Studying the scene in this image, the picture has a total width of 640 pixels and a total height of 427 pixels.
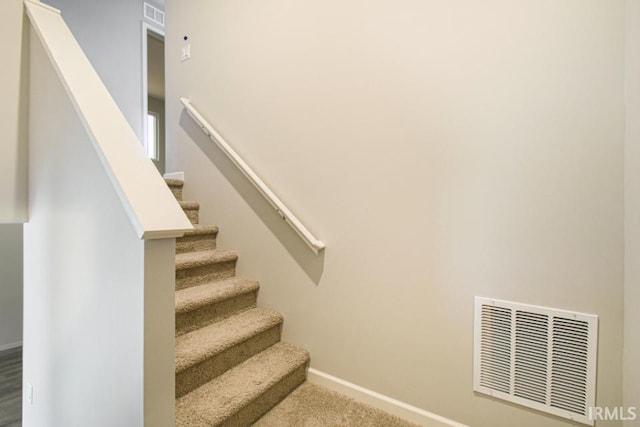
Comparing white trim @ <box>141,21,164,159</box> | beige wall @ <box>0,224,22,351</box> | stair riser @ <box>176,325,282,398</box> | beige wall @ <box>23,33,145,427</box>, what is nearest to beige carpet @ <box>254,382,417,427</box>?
stair riser @ <box>176,325,282,398</box>

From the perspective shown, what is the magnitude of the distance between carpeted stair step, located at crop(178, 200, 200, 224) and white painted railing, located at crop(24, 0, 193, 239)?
1.21 m

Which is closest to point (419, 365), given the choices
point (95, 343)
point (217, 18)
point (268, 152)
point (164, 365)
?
point (164, 365)

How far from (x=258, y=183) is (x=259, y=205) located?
19 centimetres

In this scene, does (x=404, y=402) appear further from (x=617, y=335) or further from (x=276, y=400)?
(x=617, y=335)

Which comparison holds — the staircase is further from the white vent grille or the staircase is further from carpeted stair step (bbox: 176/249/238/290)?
the white vent grille

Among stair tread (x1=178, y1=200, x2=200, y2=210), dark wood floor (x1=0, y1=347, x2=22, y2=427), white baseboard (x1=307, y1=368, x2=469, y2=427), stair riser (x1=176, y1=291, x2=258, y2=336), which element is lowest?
dark wood floor (x1=0, y1=347, x2=22, y2=427)

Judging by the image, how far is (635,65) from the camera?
102 centimetres

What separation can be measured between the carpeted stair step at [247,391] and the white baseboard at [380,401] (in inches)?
5.1

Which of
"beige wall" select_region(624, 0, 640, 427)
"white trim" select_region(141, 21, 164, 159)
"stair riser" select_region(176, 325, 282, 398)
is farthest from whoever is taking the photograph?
"white trim" select_region(141, 21, 164, 159)

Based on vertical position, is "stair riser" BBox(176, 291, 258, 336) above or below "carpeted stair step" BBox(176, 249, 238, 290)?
below

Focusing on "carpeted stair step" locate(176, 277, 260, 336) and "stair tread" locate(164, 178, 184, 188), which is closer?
"carpeted stair step" locate(176, 277, 260, 336)

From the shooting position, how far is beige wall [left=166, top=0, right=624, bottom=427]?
114 cm

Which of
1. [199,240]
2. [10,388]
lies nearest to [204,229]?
[199,240]

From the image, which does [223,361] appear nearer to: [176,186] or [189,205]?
[189,205]
